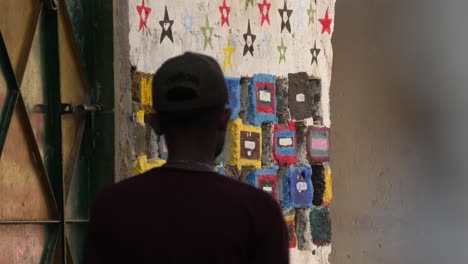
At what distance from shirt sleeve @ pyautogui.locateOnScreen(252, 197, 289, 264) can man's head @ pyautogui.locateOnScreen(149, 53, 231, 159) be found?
0.62 ft

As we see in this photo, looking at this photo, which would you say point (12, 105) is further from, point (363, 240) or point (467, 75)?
point (467, 75)

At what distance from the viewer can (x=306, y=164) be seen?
16.5 ft

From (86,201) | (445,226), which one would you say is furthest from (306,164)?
(445,226)

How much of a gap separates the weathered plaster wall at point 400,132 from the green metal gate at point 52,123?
2.86 m

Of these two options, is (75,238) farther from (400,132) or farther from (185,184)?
(400,132)

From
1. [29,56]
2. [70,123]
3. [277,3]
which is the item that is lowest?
[70,123]

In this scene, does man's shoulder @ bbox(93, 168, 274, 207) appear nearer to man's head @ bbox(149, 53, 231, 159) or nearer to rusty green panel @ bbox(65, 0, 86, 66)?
man's head @ bbox(149, 53, 231, 159)

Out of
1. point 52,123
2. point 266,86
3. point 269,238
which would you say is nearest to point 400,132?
point 266,86

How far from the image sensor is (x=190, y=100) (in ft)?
6.82

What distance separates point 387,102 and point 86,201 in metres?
3.34

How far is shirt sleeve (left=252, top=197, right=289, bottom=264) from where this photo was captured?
207 cm

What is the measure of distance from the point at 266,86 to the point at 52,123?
127 centimetres

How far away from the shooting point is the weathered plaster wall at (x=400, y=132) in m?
6.67

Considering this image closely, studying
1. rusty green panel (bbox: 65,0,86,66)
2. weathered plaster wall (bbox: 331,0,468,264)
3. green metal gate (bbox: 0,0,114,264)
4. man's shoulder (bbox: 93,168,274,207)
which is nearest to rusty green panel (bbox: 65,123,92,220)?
green metal gate (bbox: 0,0,114,264)
